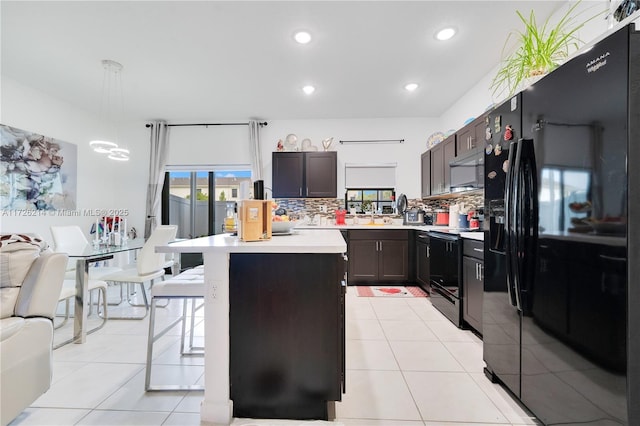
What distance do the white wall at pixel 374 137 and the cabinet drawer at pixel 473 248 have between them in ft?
8.08

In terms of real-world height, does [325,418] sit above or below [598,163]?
below

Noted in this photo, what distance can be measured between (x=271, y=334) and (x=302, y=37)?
269 centimetres

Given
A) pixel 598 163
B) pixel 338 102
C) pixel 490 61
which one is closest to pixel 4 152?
pixel 338 102

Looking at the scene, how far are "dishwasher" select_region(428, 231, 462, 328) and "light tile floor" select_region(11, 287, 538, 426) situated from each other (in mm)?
256

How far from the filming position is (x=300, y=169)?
4.80m

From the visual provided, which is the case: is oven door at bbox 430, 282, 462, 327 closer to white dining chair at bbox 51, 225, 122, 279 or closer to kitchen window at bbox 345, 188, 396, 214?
kitchen window at bbox 345, 188, 396, 214

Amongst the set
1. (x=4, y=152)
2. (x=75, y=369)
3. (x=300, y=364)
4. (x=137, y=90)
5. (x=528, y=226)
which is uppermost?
(x=137, y=90)

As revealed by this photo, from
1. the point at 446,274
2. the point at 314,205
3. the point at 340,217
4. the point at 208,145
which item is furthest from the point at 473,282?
the point at 208,145

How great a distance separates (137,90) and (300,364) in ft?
14.1

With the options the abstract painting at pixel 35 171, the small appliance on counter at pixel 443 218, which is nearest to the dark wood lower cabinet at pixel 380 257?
the small appliance on counter at pixel 443 218

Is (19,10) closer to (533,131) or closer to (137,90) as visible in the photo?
(137,90)

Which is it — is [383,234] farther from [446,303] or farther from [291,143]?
[291,143]

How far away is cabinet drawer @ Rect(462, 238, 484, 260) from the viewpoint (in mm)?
2355

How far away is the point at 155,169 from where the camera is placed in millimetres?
5105
